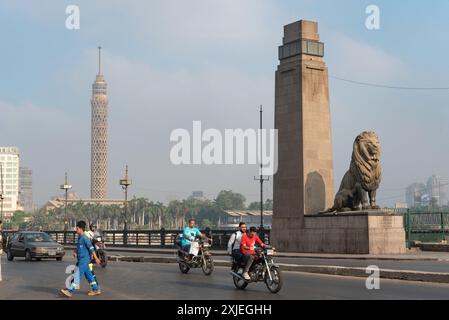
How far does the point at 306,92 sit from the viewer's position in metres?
32.4

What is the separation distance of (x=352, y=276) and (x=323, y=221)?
12.5 metres

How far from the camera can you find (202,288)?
52.2 feet

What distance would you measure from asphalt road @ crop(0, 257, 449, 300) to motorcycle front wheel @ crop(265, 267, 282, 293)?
0.17 metres

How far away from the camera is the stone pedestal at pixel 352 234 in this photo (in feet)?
93.1

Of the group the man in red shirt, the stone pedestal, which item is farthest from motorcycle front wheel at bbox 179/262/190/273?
the stone pedestal

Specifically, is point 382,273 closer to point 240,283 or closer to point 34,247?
point 240,283

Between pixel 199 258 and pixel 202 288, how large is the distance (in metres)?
4.55

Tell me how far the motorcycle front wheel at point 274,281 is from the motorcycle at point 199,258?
523 centimetres

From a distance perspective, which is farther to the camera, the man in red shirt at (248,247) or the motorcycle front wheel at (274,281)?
the man in red shirt at (248,247)

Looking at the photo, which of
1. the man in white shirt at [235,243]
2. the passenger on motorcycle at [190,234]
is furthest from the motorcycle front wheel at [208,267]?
the man in white shirt at [235,243]

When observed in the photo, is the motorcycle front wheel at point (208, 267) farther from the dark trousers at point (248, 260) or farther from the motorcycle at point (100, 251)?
the motorcycle at point (100, 251)

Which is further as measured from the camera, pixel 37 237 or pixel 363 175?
pixel 37 237

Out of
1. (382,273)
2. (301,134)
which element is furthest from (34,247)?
(382,273)
